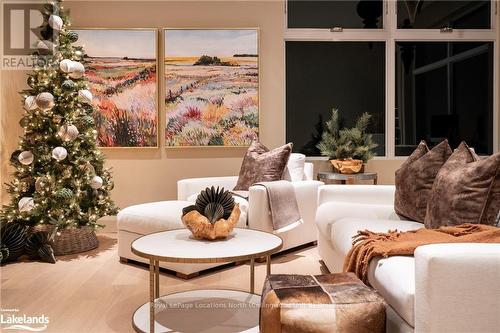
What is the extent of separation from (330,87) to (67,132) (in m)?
2.97

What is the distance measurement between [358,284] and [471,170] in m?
0.93

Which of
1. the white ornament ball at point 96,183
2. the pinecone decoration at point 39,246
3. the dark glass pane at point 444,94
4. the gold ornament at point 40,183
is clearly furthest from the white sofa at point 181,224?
the dark glass pane at point 444,94

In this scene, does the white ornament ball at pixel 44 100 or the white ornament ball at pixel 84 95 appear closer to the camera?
the white ornament ball at pixel 44 100

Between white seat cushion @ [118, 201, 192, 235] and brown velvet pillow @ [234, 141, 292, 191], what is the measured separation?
77 cm

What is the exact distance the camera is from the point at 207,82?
17.6ft

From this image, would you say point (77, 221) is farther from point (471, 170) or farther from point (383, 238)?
point (471, 170)

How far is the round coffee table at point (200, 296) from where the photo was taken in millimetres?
2371

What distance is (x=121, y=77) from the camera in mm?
5305

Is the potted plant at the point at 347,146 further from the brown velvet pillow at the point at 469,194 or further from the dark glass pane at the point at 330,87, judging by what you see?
the brown velvet pillow at the point at 469,194

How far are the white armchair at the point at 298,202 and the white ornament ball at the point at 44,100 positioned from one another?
1.32m

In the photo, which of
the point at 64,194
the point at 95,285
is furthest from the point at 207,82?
the point at 95,285

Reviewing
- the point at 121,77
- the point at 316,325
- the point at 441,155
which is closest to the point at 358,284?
the point at 316,325

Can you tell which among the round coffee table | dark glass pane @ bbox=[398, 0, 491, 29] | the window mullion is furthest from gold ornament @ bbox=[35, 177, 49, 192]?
dark glass pane @ bbox=[398, 0, 491, 29]

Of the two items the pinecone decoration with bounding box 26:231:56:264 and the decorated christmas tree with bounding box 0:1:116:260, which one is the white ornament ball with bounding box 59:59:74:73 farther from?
the pinecone decoration with bounding box 26:231:56:264
